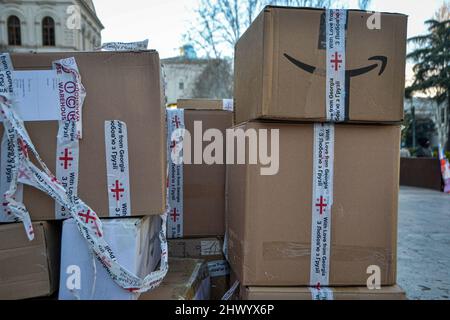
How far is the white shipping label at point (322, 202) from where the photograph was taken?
67.9 inches

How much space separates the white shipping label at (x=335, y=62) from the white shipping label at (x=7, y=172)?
144 cm

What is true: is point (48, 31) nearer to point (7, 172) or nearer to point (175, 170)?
point (175, 170)

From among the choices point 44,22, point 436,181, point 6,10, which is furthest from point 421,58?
point 6,10

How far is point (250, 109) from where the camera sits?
5.97 feet

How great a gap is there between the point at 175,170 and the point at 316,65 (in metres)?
1.13

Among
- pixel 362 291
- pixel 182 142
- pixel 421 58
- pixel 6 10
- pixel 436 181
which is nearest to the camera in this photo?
pixel 362 291

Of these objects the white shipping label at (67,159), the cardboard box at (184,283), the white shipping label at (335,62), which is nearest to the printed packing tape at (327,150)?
the white shipping label at (335,62)

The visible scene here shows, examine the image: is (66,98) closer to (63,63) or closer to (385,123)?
(63,63)

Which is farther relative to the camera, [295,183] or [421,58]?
[421,58]

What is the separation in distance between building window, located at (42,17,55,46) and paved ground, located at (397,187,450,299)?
30613mm

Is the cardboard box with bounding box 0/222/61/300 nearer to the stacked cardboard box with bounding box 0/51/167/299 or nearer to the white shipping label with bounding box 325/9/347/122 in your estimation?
the stacked cardboard box with bounding box 0/51/167/299

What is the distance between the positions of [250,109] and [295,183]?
1.41 ft

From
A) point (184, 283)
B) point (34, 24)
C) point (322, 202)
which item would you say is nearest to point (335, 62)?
point (322, 202)

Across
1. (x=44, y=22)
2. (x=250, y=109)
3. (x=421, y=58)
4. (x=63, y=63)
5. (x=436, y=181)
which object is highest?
(x=44, y=22)
